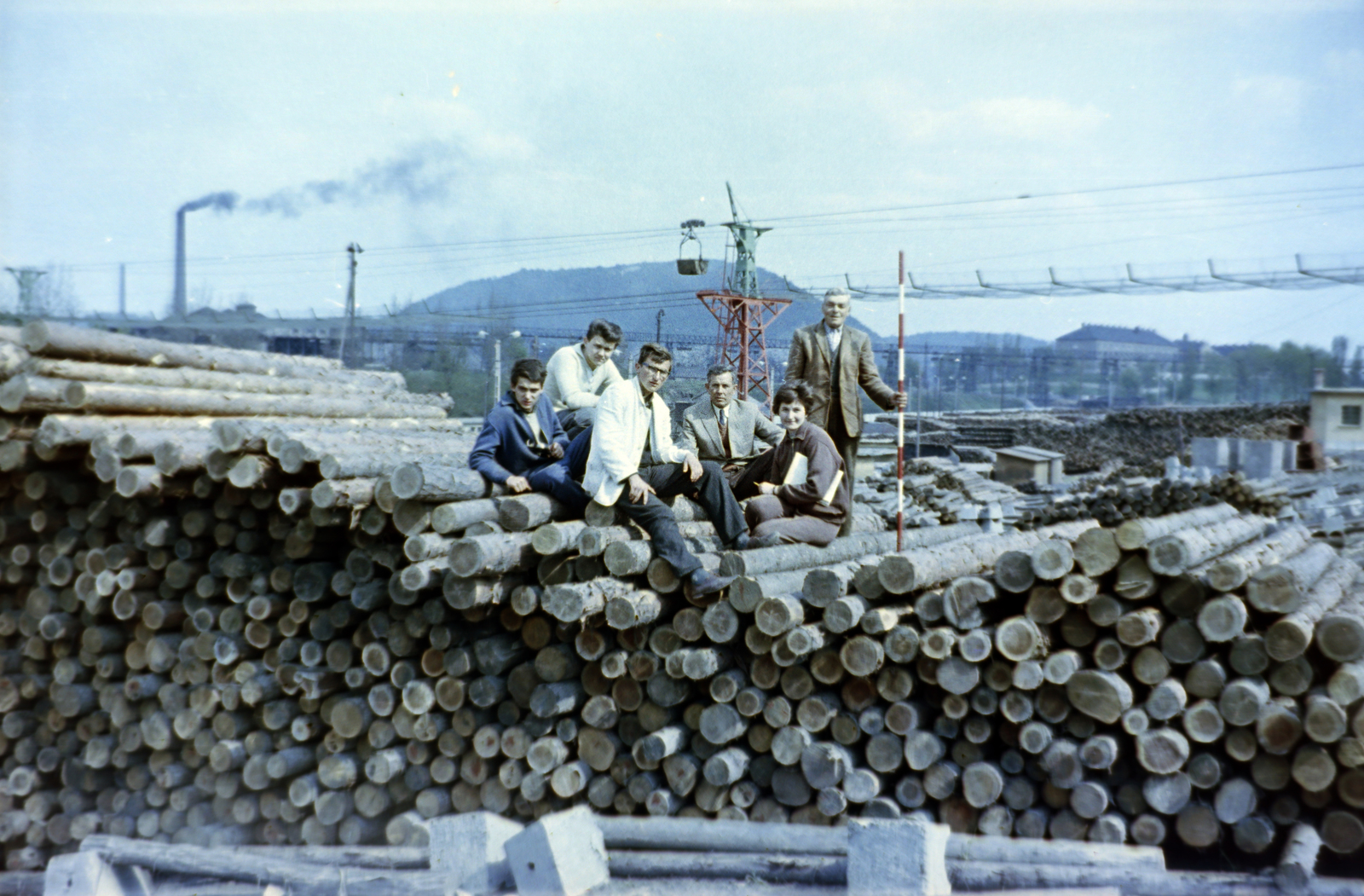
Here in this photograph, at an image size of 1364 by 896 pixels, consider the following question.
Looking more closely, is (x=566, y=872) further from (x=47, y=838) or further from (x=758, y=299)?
(x=758, y=299)

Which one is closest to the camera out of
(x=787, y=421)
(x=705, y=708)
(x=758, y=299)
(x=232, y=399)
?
(x=705, y=708)

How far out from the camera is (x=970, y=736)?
4.87 m

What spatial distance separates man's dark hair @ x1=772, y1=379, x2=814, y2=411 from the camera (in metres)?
6.66

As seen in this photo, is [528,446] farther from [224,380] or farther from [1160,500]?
[1160,500]

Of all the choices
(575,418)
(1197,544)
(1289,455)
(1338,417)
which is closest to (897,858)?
(1197,544)

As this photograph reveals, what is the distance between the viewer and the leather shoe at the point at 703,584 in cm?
→ 531

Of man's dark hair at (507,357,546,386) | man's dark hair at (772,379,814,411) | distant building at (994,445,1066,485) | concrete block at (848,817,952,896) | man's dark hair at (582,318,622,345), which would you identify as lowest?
concrete block at (848,817,952,896)

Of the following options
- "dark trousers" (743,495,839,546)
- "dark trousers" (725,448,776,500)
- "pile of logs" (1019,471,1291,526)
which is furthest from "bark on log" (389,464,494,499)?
"pile of logs" (1019,471,1291,526)

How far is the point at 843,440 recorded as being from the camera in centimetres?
758

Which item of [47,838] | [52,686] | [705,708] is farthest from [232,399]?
[705,708]

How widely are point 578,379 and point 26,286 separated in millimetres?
18533

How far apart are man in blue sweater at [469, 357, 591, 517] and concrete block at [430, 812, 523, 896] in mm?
2046

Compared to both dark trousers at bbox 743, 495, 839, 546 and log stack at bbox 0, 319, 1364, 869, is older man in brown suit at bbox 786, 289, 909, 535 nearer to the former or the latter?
dark trousers at bbox 743, 495, 839, 546

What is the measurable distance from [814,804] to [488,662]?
6.83 feet
